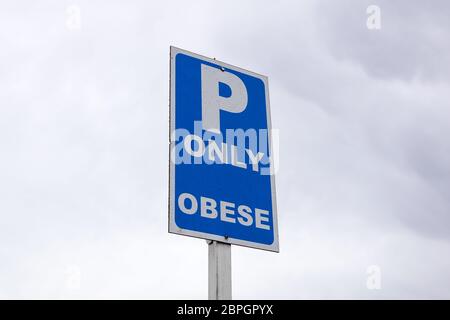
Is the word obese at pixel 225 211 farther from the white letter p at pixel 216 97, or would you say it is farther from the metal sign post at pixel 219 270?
the white letter p at pixel 216 97

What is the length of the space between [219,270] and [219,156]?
0.79m

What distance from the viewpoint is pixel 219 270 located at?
167 inches

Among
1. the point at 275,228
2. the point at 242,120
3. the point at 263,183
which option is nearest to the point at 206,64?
the point at 242,120

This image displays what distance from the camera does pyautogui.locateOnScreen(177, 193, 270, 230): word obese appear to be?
14.3 feet

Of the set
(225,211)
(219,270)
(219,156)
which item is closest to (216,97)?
(219,156)

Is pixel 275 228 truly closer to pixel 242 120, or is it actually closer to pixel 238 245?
pixel 238 245

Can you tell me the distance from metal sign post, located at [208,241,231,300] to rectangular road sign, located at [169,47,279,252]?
6 cm

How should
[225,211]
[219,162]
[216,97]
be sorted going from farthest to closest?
[216,97] < [219,162] < [225,211]

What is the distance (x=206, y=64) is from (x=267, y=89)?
0.54 m

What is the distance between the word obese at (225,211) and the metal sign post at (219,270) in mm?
184

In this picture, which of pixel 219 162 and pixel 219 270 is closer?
pixel 219 270

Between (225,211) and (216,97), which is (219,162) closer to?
(225,211)

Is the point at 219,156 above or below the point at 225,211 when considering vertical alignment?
above

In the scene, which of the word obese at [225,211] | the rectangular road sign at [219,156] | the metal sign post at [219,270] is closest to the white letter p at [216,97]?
the rectangular road sign at [219,156]
